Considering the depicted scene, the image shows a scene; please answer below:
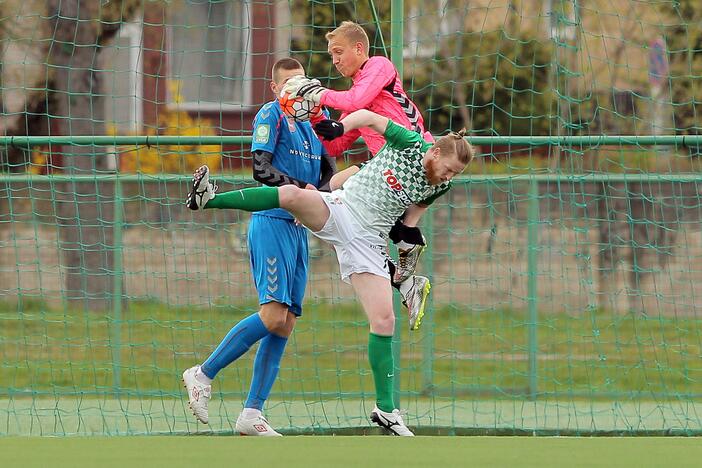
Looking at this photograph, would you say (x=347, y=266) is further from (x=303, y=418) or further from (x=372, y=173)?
(x=303, y=418)

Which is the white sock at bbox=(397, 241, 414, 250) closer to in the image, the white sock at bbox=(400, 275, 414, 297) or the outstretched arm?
the white sock at bbox=(400, 275, 414, 297)

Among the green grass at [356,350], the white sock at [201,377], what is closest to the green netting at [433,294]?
the green grass at [356,350]

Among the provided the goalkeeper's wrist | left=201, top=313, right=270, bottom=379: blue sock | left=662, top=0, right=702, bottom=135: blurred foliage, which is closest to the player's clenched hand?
the goalkeeper's wrist

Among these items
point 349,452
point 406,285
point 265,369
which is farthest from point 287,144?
point 349,452

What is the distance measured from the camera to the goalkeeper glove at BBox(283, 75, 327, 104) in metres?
6.23

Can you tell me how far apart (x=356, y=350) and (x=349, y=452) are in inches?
167

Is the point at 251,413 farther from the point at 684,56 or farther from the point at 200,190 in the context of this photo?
the point at 684,56

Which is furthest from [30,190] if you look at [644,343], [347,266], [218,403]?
[644,343]

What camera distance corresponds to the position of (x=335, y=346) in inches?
370

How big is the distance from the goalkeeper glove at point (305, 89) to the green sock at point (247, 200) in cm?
51

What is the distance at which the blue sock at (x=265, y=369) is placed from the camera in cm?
691

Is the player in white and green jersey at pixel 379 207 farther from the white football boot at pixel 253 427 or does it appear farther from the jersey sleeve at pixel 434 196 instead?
the white football boot at pixel 253 427

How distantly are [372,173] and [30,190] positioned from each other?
128 inches

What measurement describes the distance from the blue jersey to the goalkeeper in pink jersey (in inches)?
6.5
